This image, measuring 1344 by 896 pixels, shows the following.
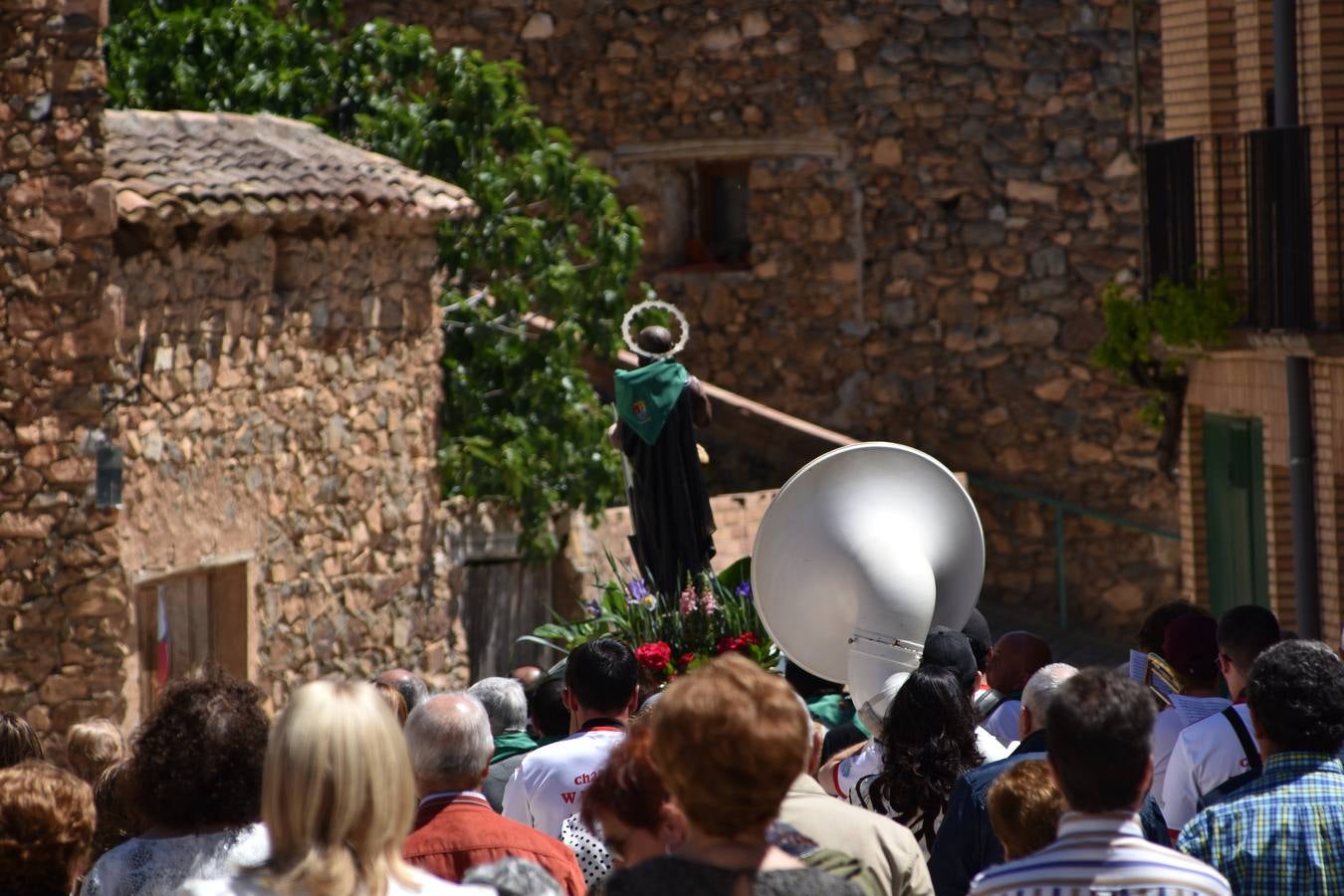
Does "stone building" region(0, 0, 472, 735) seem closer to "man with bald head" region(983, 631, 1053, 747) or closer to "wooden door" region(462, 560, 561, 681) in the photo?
"wooden door" region(462, 560, 561, 681)

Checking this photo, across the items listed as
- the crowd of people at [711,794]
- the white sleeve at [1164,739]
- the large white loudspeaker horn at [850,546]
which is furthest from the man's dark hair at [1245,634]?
the large white loudspeaker horn at [850,546]

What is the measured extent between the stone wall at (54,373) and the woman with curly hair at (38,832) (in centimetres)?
596

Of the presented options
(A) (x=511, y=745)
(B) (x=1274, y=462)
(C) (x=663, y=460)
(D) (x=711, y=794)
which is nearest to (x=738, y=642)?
(C) (x=663, y=460)

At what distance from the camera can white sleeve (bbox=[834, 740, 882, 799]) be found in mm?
5473

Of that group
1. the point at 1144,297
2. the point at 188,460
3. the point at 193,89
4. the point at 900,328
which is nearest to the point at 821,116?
the point at 900,328

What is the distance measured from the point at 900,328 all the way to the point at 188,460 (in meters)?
8.56

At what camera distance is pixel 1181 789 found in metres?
5.31

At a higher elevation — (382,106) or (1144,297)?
(382,106)

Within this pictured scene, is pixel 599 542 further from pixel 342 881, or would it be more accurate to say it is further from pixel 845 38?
pixel 342 881

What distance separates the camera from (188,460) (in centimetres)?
1046

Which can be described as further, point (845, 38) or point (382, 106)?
point (845, 38)

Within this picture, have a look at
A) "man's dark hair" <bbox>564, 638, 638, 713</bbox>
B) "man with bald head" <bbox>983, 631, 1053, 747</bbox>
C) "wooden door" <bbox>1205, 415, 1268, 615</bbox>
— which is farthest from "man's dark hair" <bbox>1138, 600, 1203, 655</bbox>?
"wooden door" <bbox>1205, 415, 1268, 615</bbox>

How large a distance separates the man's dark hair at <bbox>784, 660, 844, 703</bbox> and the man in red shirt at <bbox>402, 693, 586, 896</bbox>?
355 cm

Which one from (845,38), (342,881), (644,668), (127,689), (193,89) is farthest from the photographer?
(845,38)
